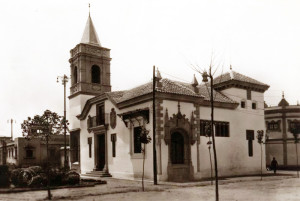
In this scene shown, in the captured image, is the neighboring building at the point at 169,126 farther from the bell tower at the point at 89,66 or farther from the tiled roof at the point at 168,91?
the bell tower at the point at 89,66

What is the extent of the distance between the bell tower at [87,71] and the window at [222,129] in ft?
50.9

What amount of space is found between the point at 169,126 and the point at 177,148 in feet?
6.40

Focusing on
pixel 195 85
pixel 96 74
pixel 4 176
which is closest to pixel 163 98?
pixel 195 85

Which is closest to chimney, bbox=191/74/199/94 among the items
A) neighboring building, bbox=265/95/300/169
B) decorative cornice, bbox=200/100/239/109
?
decorative cornice, bbox=200/100/239/109

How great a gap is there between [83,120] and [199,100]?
13804mm

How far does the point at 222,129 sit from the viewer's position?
90.1 ft

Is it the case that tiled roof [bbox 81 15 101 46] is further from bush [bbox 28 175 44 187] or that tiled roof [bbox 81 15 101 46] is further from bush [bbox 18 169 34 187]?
bush [bbox 28 175 44 187]

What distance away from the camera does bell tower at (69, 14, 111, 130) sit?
120 ft

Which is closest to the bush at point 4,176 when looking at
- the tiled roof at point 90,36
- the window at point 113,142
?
the window at point 113,142

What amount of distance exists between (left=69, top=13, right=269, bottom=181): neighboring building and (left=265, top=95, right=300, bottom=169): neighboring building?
7.40 meters

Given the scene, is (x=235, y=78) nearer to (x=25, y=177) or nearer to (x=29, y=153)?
(x=25, y=177)

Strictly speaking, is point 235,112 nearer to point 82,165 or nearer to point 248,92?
point 248,92

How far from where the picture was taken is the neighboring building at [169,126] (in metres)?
23.1

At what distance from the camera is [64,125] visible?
16625mm
